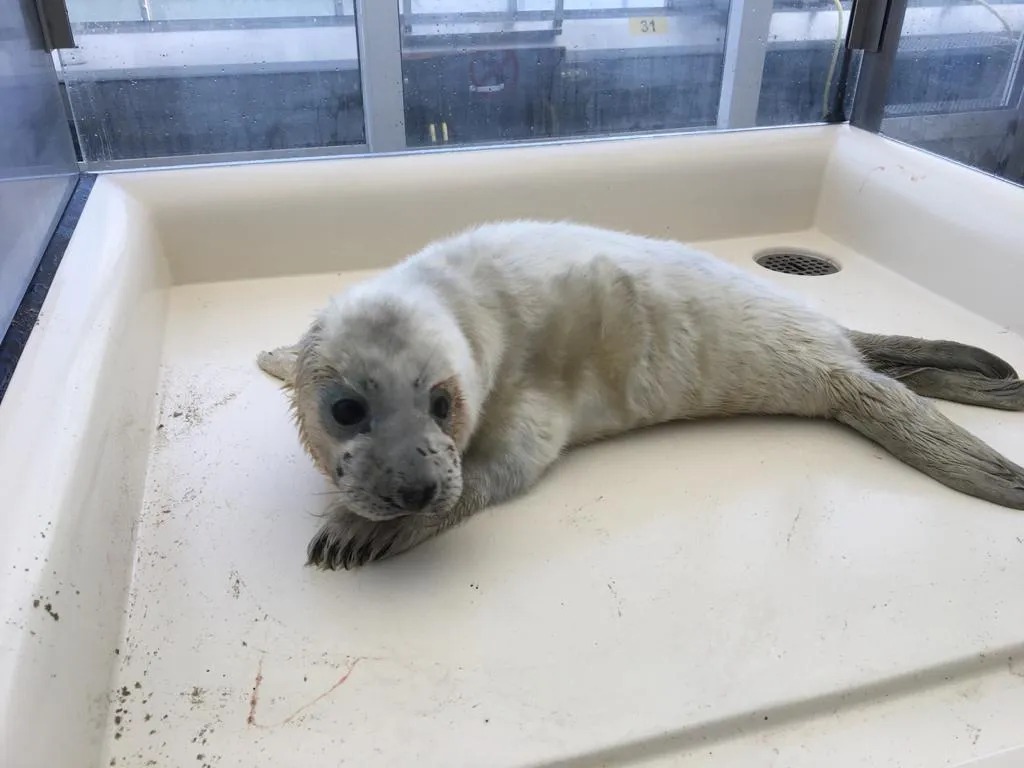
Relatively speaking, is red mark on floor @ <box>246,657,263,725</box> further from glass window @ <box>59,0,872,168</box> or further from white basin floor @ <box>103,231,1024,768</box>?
glass window @ <box>59,0,872,168</box>

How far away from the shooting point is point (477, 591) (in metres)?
1.04

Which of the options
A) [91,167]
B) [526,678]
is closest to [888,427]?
[526,678]

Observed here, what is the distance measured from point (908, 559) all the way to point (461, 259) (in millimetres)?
740

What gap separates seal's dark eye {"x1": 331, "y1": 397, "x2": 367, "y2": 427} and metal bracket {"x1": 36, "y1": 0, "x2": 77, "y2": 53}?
133 centimetres

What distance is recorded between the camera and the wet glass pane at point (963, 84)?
192 cm

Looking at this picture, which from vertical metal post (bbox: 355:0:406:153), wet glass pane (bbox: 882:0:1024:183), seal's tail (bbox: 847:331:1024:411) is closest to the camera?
seal's tail (bbox: 847:331:1024:411)

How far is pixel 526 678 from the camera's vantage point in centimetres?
92

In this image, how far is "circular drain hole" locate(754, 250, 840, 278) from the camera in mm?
1979

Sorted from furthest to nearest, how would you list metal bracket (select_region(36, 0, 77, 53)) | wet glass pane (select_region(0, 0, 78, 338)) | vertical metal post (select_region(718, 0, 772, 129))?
vertical metal post (select_region(718, 0, 772, 129)) < metal bracket (select_region(36, 0, 77, 53)) < wet glass pane (select_region(0, 0, 78, 338))

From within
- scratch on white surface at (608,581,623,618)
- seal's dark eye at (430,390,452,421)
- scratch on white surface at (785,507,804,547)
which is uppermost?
seal's dark eye at (430,390,452,421)

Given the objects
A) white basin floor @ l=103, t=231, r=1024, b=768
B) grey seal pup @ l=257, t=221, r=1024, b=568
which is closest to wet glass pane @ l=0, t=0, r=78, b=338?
white basin floor @ l=103, t=231, r=1024, b=768

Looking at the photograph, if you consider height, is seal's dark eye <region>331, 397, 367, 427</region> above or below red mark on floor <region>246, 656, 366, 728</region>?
above

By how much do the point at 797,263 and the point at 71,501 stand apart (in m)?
1.67

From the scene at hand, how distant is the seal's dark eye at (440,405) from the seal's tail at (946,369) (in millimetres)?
780
